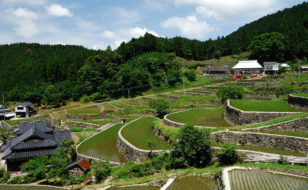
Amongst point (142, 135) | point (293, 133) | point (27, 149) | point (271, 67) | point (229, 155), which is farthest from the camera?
point (271, 67)

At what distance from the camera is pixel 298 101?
19047 millimetres

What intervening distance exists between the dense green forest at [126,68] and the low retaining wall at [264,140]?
39.0m

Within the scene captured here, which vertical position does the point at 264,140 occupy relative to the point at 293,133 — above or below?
below

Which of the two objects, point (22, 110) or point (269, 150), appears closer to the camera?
point (269, 150)

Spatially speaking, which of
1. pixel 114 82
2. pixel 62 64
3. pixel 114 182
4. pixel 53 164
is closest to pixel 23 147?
pixel 53 164

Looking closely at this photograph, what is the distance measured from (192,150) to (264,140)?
479cm

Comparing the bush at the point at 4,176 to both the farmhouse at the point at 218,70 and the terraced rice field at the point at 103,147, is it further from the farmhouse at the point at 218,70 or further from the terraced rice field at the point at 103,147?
the farmhouse at the point at 218,70

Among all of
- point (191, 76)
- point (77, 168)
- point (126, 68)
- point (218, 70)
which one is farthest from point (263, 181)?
point (218, 70)

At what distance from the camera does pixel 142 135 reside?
22.5 m

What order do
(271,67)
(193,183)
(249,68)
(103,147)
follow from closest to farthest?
(193,183) → (103,147) → (271,67) → (249,68)

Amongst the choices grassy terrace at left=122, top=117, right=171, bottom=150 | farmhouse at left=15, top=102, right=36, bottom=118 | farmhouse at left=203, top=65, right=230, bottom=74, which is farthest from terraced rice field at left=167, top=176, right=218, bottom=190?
farmhouse at left=203, top=65, right=230, bottom=74

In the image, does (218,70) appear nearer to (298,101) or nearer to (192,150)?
(298,101)

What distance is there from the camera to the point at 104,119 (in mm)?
39781

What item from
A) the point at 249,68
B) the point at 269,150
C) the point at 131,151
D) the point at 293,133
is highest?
the point at 249,68
